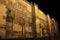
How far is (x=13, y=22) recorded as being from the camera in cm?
473

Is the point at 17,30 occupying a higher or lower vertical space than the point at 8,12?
lower

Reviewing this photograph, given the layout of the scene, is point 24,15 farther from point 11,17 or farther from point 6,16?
point 6,16

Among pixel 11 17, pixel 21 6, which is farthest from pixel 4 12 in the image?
pixel 21 6

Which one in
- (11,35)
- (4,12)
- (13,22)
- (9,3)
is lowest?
(11,35)

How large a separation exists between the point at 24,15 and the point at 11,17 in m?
1.36

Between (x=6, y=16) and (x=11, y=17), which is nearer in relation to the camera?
(x=6, y=16)

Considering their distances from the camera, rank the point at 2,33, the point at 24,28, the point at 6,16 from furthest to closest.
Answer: the point at 24,28, the point at 6,16, the point at 2,33

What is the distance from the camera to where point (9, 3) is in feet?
14.9

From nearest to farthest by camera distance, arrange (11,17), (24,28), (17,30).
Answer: (11,17)
(17,30)
(24,28)

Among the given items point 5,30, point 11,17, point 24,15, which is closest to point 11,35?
point 5,30

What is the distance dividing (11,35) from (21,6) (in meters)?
1.91

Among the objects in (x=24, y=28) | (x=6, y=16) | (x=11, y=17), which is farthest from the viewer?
(x=24, y=28)

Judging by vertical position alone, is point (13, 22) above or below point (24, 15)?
below

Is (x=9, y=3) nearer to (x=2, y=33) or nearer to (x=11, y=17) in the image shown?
(x=11, y=17)
